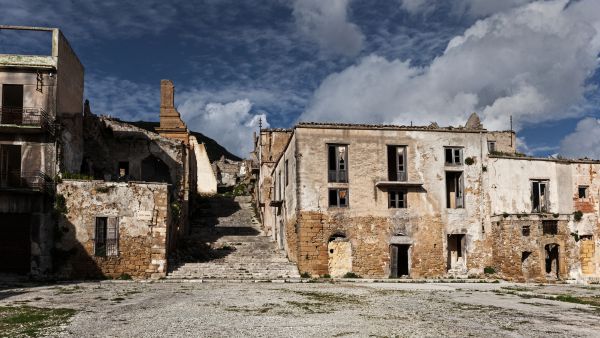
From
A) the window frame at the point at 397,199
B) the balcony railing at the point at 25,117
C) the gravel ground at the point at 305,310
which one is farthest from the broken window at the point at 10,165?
the window frame at the point at 397,199

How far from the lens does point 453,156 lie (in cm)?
3050

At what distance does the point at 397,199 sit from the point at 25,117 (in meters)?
19.8

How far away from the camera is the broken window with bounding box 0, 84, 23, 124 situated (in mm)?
25781

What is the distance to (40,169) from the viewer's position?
25.7 meters

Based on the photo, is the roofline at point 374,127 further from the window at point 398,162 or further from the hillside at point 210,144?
the hillside at point 210,144

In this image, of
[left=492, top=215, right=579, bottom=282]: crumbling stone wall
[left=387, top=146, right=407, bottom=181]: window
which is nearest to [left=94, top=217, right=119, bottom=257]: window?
[left=387, top=146, right=407, bottom=181]: window

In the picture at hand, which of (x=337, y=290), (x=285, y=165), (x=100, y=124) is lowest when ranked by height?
(x=337, y=290)

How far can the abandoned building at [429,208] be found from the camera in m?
28.3

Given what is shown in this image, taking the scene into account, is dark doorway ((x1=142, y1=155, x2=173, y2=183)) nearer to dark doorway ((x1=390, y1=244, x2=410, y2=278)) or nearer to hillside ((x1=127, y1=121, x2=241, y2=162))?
dark doorway ((x1=390, y1=244, x2=410, y2=278))

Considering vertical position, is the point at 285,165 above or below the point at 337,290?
above

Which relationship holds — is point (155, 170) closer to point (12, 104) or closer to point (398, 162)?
point (12, 104)

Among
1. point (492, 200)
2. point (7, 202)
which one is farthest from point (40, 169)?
point (492, 200)

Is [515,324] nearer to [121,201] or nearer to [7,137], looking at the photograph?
[121,201]

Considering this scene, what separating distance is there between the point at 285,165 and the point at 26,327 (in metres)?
21.5
